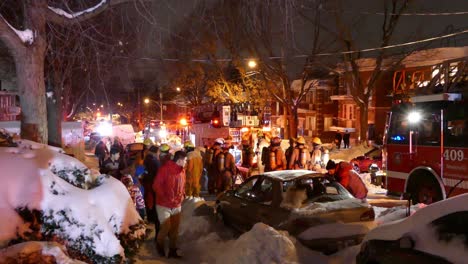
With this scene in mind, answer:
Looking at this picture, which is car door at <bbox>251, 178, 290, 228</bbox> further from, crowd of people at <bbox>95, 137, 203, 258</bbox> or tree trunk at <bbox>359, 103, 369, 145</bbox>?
tree trunk at <bbox>359, 103, 369, 145</bbox>

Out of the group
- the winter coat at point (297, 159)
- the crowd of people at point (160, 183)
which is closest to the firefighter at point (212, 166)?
the crowd of people at point (160, 183)

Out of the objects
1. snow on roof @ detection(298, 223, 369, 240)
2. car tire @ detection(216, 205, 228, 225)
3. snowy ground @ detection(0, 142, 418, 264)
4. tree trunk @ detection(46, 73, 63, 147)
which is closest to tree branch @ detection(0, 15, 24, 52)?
snowy ground @ detection(0, 142, 418, 264)

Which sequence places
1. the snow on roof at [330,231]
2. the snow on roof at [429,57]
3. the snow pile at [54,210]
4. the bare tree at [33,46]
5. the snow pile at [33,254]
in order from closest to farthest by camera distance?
the snow pile at [33,254], the snow pile at [54,210], the snow on roof at [330,231], the bare tree at [33,46], the snow on roof at [429,57]

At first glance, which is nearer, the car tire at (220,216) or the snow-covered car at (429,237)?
the snow-covered car at (429,237)

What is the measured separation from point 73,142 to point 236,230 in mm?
19231

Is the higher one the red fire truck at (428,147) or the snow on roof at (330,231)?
the red fire truck at (428,147)

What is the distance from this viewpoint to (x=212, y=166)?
14172mm

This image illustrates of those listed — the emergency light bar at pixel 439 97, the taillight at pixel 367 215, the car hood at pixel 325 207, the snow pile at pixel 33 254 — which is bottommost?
the taillight at pixel 367 215

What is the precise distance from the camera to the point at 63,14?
29.7 feet

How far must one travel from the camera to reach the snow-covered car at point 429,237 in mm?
4160

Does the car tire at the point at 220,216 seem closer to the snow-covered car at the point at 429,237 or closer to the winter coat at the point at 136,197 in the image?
the winter coat at the point at 136,197

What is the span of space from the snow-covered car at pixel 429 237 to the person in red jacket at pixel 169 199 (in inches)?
148

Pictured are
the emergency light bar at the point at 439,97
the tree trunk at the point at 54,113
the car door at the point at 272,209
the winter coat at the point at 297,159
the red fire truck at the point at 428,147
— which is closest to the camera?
the car door at the point at 272,209

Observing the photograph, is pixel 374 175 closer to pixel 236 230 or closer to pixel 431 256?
pixel 236 230
